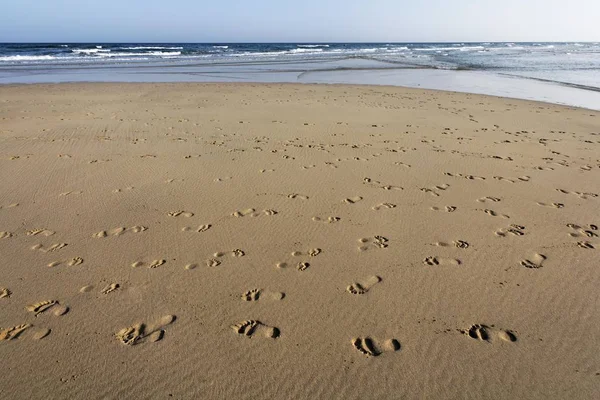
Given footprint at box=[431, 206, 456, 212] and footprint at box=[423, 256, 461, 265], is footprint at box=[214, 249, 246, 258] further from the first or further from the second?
footprint at box=[431, 206, 456, 212]

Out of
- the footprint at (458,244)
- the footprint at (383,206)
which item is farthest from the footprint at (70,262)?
the footprint at (458,244)

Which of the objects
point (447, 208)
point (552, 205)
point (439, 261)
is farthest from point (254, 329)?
point (552, 205)

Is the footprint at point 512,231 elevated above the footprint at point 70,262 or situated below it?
below

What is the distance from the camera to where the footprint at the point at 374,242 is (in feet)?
13.2

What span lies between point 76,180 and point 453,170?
19.4 ft

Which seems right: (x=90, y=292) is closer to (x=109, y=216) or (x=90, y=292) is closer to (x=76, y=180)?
(x=109, y=216)

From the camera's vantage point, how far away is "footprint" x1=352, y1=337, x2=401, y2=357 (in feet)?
8.95

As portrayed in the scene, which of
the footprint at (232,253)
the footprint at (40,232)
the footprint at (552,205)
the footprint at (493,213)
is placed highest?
the footprint at (40,232)

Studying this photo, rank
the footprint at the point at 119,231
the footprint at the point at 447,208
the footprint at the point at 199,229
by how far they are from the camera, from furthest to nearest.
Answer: the footprint at the point at 447,208 < the footprint at the point at 199,229 < the footprint at the point at 119,231

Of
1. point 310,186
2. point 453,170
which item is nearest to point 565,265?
point 453,170

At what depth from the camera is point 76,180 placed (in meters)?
5.76

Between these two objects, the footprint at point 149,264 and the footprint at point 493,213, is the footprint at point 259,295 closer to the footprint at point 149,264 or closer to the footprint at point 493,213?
the footprint at point 149,264

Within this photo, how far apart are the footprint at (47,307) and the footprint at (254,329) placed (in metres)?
1.43

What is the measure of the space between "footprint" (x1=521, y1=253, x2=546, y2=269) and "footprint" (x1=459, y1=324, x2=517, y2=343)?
3.58 ft
